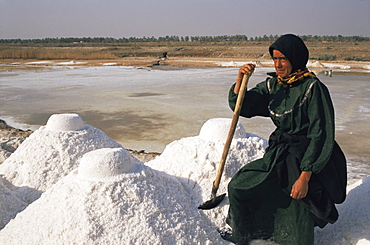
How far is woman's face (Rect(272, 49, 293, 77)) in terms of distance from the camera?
5.34 ft

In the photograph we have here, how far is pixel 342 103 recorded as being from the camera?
7918mm

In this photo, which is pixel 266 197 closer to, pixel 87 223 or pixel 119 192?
pixel 119 192

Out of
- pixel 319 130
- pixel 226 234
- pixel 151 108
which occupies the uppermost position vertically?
pixel 319 130

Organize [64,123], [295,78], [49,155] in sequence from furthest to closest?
[64,123]
[49,155]
[295,78]

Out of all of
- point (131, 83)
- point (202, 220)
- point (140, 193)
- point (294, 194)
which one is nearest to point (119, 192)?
point (140, 193)

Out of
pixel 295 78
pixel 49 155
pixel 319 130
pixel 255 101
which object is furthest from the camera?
pixel 49 155

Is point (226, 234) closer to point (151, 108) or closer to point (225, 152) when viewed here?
point (225, 152)

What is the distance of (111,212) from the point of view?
1818 mm

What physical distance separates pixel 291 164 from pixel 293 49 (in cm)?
49

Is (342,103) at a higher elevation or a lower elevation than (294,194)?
lower

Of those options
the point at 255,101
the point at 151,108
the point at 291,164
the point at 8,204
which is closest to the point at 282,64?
the point at 255,101

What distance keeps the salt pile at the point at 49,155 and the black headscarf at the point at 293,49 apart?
188 cm

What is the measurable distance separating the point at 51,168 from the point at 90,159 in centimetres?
105

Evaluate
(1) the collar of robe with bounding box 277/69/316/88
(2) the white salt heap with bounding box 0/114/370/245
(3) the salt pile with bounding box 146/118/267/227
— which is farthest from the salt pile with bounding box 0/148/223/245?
(1) the collar of robe with bounding box 277/69/316/88
